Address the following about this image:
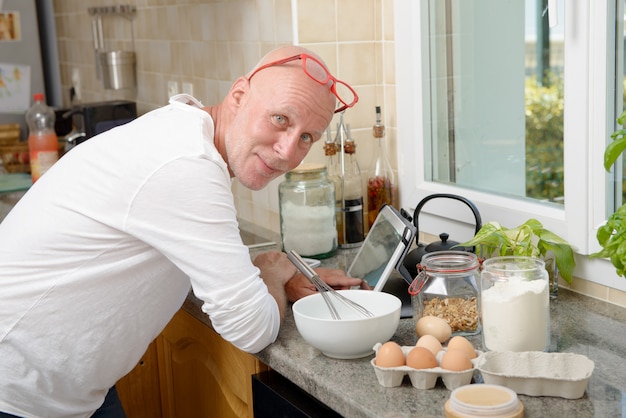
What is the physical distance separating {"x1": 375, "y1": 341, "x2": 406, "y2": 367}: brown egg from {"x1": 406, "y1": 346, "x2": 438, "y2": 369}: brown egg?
1 centimetres

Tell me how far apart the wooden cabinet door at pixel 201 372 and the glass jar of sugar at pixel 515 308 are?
0.45 m

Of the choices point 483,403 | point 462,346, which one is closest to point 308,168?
point 462,346

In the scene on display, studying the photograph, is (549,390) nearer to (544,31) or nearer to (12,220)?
(544,31)

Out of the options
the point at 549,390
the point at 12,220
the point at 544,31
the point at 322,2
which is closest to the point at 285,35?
the point at 322,2

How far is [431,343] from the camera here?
1.31 meters

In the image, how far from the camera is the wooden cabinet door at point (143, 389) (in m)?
2.09

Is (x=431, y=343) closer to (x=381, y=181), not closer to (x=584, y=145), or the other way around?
(x=584, y=145)

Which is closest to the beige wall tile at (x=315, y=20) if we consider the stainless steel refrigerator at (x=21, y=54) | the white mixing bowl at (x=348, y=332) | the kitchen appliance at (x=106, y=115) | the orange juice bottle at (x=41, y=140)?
the white mixing bowl at (x=348, y=332)

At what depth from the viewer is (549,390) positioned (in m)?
1.20

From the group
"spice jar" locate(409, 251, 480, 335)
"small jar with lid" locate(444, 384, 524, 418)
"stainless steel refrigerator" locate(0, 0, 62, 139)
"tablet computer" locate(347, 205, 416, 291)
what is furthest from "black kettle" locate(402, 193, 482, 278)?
"stainless steel refrigerator" locate(0, 0, 62, 139)

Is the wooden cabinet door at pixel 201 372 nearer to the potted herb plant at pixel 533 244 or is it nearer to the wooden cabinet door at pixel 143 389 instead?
the wooden cabinet door at pixel 143 389

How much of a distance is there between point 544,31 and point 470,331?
0.63 meters

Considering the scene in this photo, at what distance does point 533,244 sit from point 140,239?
0.75 metres

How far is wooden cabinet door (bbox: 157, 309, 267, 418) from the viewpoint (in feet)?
5.43
